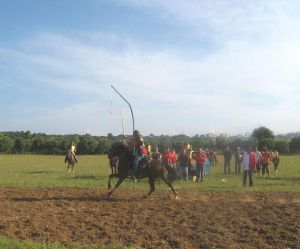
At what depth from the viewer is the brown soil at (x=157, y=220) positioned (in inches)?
442

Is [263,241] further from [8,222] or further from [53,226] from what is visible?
[8,222]

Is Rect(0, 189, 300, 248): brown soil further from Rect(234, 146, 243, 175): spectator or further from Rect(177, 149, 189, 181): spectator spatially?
Rect(234, 146, 243, 175): spectator

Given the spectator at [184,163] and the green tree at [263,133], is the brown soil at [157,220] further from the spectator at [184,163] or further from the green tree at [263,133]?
the green tree at [263,133]

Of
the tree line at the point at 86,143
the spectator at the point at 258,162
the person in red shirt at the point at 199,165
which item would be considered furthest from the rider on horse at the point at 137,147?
the tree line at the point at 86,143

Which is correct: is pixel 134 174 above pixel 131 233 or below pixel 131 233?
above

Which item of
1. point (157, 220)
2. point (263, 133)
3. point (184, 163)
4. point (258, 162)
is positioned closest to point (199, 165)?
point (184, 163)

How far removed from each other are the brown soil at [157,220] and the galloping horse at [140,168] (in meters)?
0.65

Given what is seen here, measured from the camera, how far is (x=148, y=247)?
10.7 metres

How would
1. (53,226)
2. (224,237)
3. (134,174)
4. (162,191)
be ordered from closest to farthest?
(224,237) → (53,226) → (134,174) → (162,191)

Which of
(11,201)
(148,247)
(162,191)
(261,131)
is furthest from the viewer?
(261,131)

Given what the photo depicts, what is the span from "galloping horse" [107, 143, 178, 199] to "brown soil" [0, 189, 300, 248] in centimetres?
65

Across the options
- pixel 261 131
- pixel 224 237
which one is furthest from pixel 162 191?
pixel 261 131

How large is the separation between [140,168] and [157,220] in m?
4.92

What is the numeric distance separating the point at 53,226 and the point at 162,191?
863 cm
